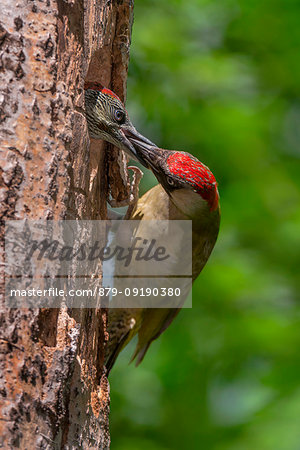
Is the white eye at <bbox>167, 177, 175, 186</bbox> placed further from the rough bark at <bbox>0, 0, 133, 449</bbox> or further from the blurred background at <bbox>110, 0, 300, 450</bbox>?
the blurred background at <bbox>110, 0, 300, 450</bbox>

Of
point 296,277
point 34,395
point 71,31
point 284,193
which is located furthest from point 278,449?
point 71,31

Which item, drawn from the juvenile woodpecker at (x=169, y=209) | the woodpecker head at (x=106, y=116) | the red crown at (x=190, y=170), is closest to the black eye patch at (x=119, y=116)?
the woodpecker head at (x=106, y=116)

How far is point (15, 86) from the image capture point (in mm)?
1634

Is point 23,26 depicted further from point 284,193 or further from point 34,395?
point 284,193

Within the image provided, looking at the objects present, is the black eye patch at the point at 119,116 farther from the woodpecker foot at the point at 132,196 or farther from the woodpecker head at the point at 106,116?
the woodpecker foot at the point at 132,196

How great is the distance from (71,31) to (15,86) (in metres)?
0.32

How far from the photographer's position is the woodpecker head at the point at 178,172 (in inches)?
103

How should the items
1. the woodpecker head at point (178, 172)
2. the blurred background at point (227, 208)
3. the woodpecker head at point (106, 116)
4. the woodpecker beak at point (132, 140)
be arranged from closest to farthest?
the woodpecker head at point (106, 116)
the woodpecker beak at point (132, 140)
the woodpecker head at point (178, 172)
the blurred background at point (227, 208)

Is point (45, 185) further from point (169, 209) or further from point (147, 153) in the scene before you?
point (169, 209)

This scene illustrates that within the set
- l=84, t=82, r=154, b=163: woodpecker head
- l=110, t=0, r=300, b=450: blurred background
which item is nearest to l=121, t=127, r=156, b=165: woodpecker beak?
l=84, t=82, r=154, b=163: woodpecker head

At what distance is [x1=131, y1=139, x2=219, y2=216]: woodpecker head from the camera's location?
2.63 metres

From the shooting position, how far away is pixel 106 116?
245 centimetres

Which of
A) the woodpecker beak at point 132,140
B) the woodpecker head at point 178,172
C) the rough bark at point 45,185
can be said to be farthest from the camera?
the woodpecker head at point 178,172

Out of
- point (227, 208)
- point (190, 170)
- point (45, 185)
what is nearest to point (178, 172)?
point (190, 170)
